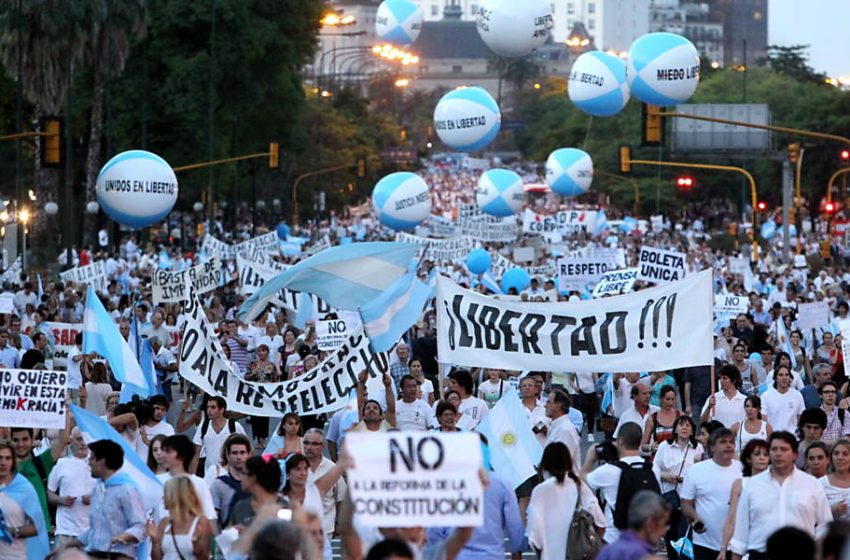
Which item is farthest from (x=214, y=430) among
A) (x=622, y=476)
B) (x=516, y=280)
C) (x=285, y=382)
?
(x=516, y=280)

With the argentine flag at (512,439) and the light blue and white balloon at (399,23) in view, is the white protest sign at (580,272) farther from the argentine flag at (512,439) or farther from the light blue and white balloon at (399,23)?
the light blue and white balloon at (399,23)

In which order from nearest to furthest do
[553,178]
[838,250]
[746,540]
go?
[746,540], [553,178], [838,250]

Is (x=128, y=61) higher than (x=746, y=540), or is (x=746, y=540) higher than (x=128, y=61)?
(x=128, y=61)

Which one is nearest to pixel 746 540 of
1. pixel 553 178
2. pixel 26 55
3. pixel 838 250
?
pixel 553 178

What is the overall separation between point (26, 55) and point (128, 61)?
44.6 ft

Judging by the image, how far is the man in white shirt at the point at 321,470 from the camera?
39.6ft

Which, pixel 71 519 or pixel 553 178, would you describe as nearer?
pixel 71 519

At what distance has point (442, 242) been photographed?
1551 inches

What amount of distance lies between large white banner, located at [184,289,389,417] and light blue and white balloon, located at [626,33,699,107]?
56.2 ft

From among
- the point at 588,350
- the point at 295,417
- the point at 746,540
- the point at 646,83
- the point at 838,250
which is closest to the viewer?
the point at 746,540

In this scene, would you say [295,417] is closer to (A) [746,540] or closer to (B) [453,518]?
(A) [746,540]

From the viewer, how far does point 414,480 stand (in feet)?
26.7

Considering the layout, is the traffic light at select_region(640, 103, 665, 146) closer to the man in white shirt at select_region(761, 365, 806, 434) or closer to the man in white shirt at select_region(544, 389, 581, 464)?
the man in white shirt at select_region(761, 365, 806, 434)

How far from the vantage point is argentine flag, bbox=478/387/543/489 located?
1329 cm
